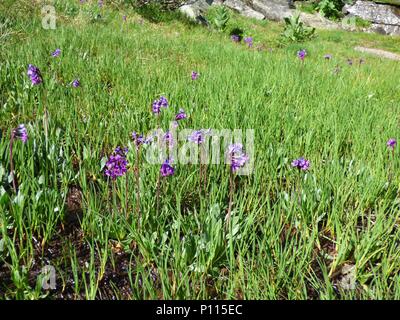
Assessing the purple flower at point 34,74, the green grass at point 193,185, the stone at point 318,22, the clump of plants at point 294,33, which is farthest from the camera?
the stone at point 318,22

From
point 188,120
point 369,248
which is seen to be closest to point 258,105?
point 188,120

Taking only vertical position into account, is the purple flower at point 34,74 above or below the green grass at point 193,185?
above

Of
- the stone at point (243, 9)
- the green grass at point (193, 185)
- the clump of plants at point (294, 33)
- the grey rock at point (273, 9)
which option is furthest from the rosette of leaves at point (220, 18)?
the grey rock at point (273, 9)

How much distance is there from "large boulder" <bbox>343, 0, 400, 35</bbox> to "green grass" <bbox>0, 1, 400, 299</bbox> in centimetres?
1212

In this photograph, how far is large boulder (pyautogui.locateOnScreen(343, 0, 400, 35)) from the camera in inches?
641

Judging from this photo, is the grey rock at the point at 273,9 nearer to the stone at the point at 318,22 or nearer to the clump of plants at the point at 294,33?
the stone at the point at 318,22

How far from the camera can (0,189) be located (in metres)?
1.92

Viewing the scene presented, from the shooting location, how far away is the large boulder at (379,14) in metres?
16.3

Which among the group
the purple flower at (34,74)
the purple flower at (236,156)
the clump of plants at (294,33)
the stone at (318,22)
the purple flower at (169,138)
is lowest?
the stone at (318,22)

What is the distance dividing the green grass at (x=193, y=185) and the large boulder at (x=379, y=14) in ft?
39.8

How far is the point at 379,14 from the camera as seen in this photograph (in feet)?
55.1

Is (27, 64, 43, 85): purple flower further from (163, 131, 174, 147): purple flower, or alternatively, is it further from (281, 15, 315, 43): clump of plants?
(281, 15, 315, 43): clump of plants

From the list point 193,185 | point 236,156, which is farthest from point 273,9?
point 236,156
